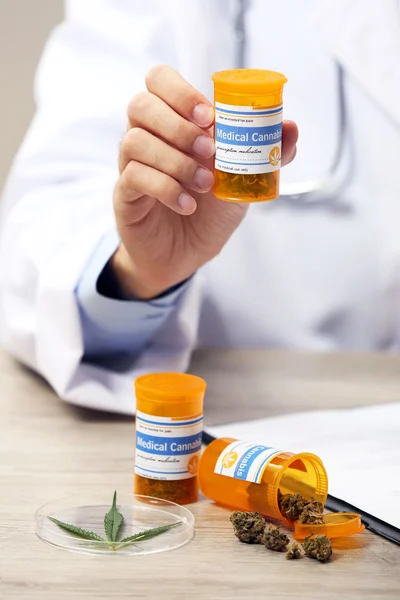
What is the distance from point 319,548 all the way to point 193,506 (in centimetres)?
16

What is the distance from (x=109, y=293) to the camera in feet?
4.22

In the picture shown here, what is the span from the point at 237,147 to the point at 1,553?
1.33ft

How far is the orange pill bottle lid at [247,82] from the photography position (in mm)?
845

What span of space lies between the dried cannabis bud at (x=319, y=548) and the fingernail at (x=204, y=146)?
379 millimetres

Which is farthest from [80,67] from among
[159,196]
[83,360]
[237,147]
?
[237,147]

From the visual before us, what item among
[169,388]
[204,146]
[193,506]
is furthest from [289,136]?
[193,506]

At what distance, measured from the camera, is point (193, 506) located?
3.12 feet

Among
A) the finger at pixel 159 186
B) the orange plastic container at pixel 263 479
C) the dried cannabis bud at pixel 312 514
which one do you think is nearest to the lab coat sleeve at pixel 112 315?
the finger at pixel 159 186

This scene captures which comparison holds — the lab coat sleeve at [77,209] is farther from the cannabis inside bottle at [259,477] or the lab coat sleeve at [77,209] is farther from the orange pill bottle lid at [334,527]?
the orange pill bottle lid at [334,527]

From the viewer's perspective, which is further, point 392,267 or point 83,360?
point 392,267

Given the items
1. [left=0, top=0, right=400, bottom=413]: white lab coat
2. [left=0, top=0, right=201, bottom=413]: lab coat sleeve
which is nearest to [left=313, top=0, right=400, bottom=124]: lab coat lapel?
[left=0, top=0, right=400, bottom=413]: white lab coat

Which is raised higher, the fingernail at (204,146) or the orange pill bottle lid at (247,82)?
the orange pill bottle lid at (247,82)

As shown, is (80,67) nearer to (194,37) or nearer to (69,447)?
(194,37)

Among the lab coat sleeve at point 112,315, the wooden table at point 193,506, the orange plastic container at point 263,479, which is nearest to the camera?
the wooden table at point 193,506
